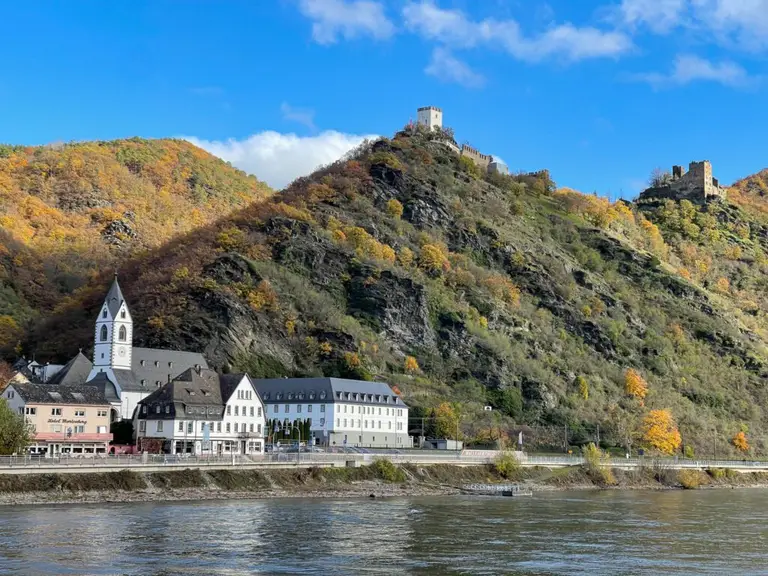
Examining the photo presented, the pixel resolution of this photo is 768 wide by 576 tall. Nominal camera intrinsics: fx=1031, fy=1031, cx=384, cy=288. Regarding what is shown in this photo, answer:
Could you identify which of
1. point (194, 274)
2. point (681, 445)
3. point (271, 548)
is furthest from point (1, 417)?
point (681, 445)

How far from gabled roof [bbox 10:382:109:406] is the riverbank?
19.0 metres

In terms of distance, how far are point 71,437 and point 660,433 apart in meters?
86.5

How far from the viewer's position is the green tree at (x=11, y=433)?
87.5 m

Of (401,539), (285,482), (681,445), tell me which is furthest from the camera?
(681,445)

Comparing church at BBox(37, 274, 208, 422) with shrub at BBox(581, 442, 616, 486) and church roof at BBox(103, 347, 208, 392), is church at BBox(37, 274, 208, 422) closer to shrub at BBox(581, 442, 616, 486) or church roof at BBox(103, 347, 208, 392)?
church roof at BBox(103, 347, 208, 392)

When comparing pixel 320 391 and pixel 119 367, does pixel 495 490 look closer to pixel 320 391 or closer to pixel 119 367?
pixel 320 391

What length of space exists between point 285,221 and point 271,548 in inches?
4866

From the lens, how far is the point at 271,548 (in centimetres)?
6141

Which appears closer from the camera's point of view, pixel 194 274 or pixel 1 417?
pixel 1 417

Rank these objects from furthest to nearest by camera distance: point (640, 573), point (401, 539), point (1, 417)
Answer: point (1, 417) → point (401, 539) → point (640, 573)

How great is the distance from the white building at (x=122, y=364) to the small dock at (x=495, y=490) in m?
37.8

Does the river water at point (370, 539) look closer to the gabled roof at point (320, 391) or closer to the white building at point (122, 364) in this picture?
the white building at point (122, 364)

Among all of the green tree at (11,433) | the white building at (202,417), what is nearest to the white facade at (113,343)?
the white building at (202,417)

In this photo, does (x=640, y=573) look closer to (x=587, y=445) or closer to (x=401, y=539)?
(x=401, y=539)
